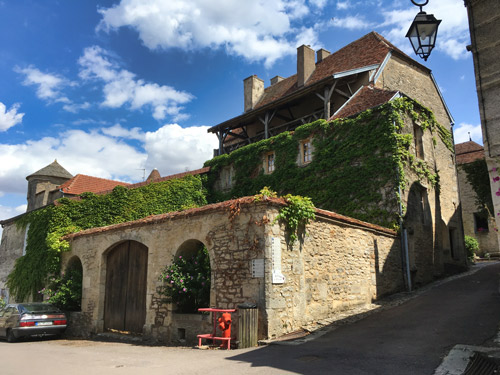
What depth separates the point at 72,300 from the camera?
1384 cm

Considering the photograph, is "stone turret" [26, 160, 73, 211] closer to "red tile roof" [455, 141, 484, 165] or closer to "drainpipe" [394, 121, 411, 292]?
"drainpipe" [394, 121, 411, 292]

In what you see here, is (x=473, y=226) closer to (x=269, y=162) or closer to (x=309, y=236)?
(x=269, y=162)

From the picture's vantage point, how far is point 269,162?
1936 centimetres

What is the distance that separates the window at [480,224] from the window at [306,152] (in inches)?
569

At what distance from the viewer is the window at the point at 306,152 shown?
17.4 metres

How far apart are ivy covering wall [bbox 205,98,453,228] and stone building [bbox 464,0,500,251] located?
686cm

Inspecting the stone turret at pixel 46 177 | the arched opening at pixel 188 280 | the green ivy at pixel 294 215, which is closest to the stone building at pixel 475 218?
the green ivy at pixel 294 215

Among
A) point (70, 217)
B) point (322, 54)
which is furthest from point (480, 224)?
point (70, 217)

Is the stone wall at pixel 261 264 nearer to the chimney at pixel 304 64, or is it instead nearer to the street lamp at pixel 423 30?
the street lamp at pixel 423 30

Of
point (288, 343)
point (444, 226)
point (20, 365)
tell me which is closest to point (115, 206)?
point (20, 365)

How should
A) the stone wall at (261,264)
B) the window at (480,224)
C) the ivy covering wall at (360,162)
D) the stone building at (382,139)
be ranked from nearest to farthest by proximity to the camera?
1. the stone wall at (261,264)
2. the ivy covering wall at (360,162)
3. the stone building at (382,139)
4. the window at (480,224)

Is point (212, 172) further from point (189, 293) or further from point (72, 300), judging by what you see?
point (189, 293)

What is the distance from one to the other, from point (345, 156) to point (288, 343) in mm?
9615

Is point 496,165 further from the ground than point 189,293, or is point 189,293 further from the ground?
point 496,165
